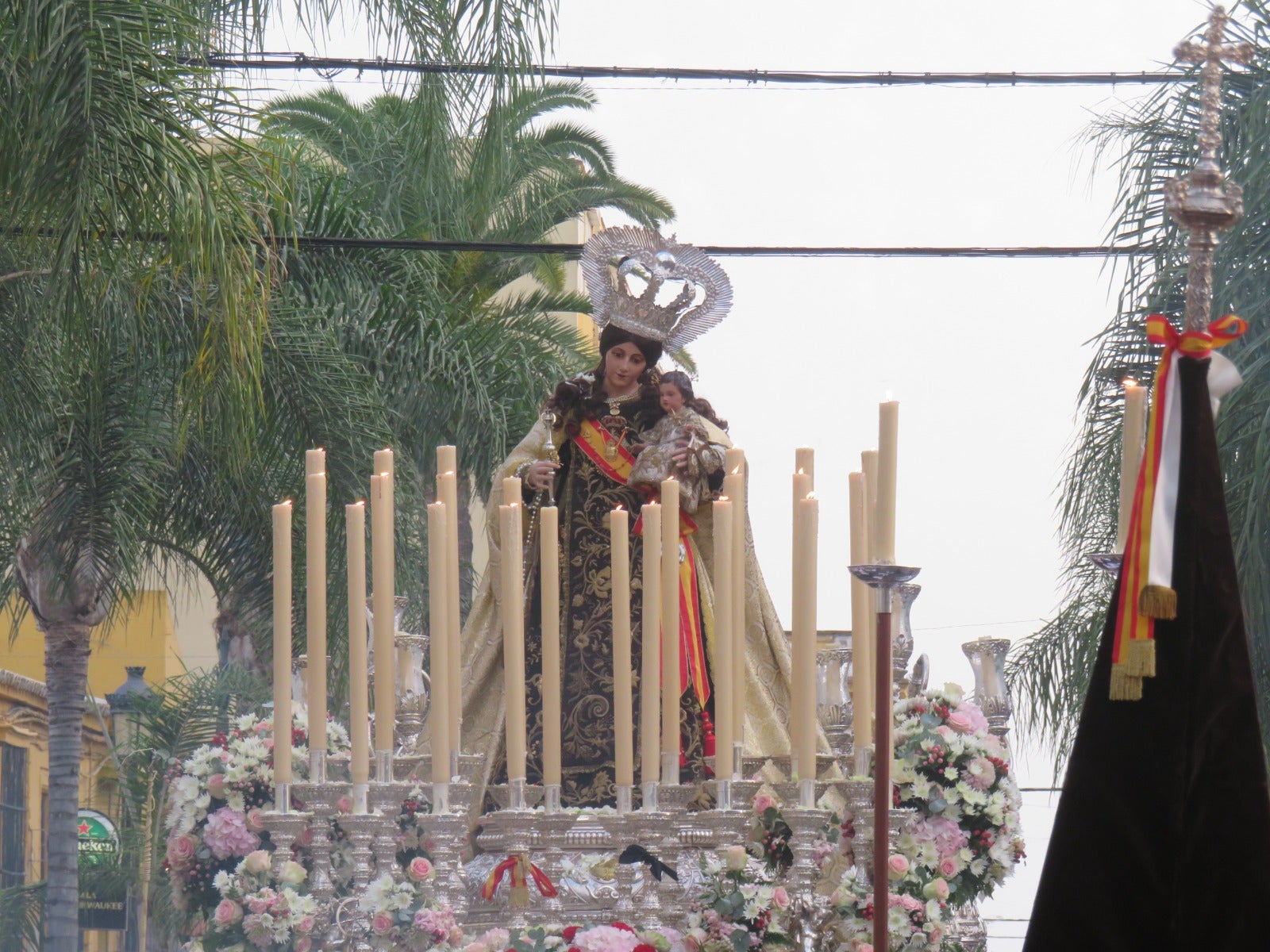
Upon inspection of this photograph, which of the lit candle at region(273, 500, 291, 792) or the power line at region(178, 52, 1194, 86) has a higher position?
the power line at region(178, 52, 1194, 86)

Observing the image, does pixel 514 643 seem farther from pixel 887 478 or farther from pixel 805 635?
pixel 887 478

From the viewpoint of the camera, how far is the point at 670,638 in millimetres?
4105

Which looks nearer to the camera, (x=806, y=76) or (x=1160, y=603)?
(x=1160, y=603)

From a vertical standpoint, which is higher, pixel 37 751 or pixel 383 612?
pixel 383 612

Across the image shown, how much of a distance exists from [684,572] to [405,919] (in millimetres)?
1789

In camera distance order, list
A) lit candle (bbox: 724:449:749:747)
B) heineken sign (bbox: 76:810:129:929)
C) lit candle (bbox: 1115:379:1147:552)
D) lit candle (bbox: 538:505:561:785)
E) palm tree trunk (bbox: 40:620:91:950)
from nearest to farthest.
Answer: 1. lit candle (bbox: 1115:379:1147:552)
2. lit candle (bbox: 538:505:561:785)
3. lit candle (bbox: 724:449:749:747)
4. palm tree trunk (bbox: 40:620:91:950)
5. heineken sign (bbox: 76:810:129:929)

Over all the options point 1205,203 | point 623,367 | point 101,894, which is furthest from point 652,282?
point 101,894

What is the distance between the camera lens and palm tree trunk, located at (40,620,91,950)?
Result: 10781 mm

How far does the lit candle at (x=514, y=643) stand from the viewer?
4.00m

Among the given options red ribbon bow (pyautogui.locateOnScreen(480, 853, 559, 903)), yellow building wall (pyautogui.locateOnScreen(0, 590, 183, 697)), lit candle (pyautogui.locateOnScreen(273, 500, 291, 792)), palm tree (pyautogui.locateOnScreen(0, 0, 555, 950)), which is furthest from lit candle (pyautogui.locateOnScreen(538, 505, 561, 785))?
yellow building wall (pyautogui.locateOnScreen(0, 590, 183, 697))

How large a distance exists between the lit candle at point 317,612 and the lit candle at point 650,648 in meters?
0.69

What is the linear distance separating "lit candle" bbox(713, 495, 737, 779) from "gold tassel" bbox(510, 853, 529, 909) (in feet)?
1.50

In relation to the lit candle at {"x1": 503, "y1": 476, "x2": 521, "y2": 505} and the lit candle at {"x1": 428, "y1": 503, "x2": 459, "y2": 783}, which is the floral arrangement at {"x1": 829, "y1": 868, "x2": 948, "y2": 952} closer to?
the lit candle at {"x1": 428, "y1": 503, "x2": 459, "y2": 783}

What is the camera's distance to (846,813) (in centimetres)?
416
